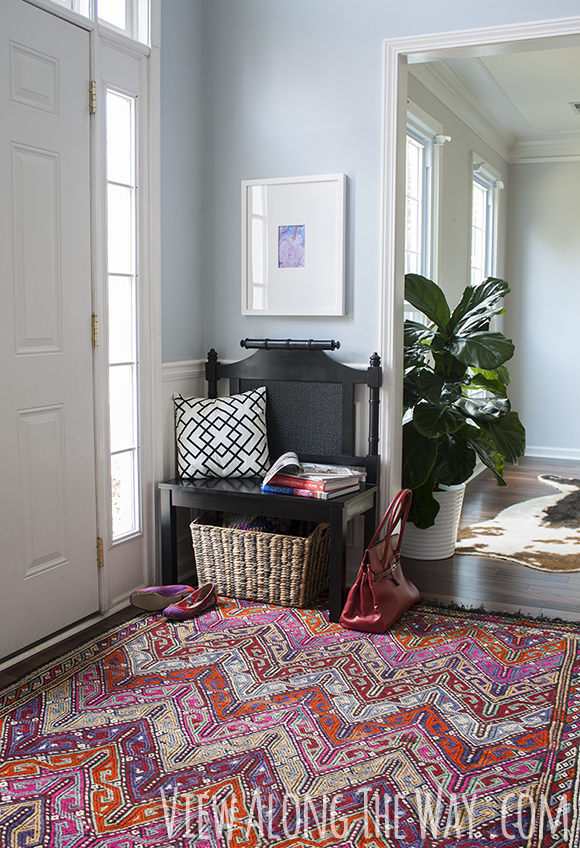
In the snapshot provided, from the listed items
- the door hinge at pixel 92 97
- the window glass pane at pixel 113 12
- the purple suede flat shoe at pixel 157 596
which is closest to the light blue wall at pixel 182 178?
the window glass pane at pixel 113 12

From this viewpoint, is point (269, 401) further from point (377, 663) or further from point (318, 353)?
point (377, 663)

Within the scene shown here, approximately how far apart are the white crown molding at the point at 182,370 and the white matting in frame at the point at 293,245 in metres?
0.32

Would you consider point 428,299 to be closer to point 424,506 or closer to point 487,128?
point 424,506

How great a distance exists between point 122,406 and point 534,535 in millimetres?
2335

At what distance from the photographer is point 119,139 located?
114 inches

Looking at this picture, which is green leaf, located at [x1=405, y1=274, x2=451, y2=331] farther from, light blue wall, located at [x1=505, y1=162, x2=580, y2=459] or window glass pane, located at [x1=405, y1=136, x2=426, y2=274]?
light blue wall, located at [x1=505, y1=162, x2=580, y2=459]

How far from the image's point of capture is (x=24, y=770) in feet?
6.17

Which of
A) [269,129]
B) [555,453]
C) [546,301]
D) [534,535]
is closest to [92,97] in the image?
[269,129]

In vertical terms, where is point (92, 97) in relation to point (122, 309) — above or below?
above

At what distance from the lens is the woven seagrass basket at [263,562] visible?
2.95m

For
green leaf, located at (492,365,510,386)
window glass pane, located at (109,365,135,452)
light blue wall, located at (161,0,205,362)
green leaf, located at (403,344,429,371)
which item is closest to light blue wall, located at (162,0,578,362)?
light blue wall, located at (161,0,205,362)

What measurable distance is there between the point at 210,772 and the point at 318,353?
1805 mm

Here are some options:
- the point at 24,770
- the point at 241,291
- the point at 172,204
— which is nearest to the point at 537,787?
the point at 24,770

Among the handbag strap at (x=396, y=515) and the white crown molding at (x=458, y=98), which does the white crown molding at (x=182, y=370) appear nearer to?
the handbag strap at (x=396, y=515)
